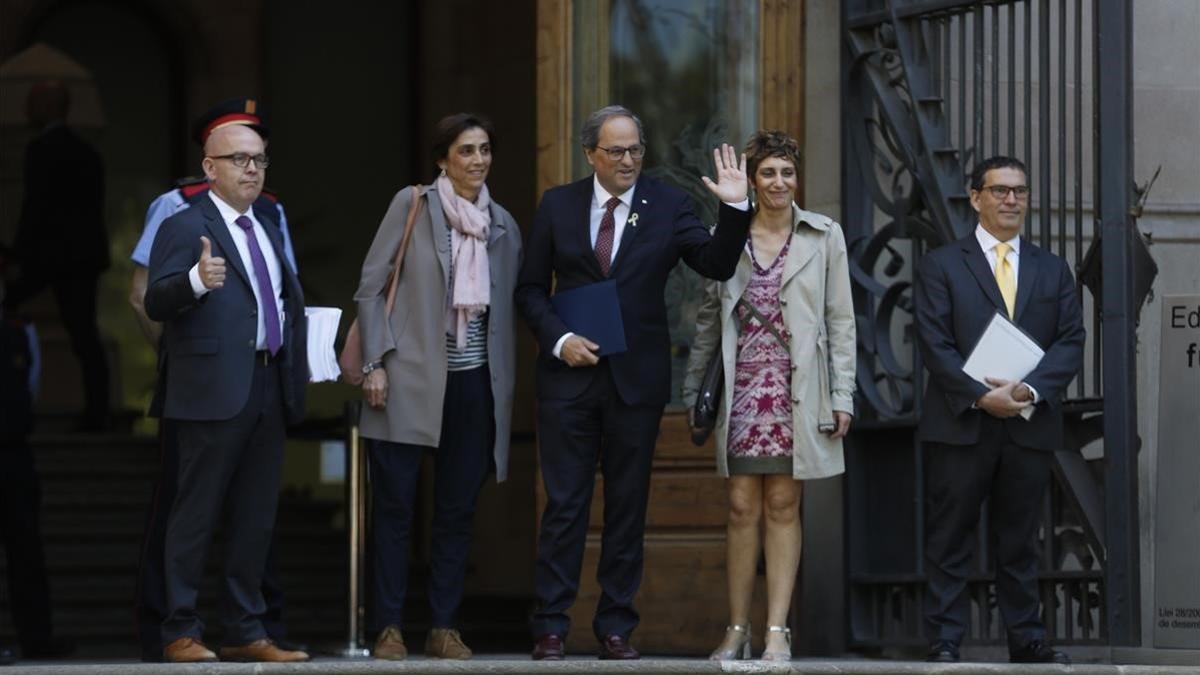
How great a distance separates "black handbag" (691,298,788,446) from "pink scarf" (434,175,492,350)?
814 mm

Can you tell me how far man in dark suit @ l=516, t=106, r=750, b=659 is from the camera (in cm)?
957

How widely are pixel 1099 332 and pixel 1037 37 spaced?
1.45 m

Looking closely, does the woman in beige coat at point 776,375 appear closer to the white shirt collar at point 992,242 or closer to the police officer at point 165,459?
the white shirt collar at point 992,242

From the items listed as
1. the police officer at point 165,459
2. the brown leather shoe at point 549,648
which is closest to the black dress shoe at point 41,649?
the police officer at point 165,459

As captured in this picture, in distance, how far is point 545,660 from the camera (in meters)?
→ 9.24

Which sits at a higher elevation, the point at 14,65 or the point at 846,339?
the point at 14,65

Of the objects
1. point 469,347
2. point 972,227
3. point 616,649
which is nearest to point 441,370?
point 469,347

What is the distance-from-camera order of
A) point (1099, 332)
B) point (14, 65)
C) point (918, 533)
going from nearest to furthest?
point (1099, 332), point (918, 533), point (14, 65)

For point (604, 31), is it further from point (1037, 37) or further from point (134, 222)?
point (134, 222)

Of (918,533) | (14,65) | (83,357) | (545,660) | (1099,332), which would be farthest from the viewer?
(14,65)

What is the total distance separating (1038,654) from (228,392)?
291cm

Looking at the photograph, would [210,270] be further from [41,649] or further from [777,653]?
[41,649]

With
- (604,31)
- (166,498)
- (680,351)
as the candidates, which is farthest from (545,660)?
(604,31)

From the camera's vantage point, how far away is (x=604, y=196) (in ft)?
32.0
